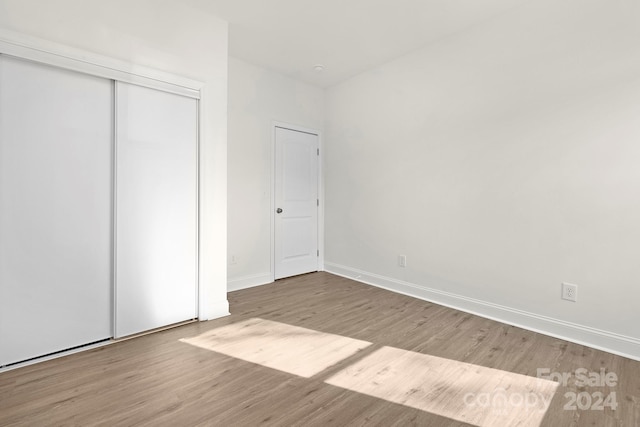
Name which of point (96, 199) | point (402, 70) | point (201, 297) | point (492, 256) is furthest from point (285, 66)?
point (492, 256)

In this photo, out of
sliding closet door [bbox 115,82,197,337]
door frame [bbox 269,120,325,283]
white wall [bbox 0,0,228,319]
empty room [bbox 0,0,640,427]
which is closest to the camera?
empty room [bbox 0,0,640,427]

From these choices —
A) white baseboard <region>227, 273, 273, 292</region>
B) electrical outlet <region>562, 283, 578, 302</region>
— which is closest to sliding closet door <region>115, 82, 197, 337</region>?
white baseboard <region>227, 273, 273, 292</region>

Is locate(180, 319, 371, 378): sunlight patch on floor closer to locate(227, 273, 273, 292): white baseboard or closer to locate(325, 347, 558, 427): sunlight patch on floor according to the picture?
locate(325, 347, 558, 427): sunlight patch on floor

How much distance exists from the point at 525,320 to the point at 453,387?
138cm

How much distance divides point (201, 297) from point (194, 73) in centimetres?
207

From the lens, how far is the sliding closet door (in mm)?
2453

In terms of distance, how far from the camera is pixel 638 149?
2223 mm

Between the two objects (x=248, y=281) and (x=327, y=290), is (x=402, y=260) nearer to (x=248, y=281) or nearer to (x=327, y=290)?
(x=327, y=290)

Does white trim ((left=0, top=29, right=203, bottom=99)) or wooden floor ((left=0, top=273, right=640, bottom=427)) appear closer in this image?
wooden floor ((left=0, top=273, right=640, bottom=427))

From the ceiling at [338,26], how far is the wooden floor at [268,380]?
2909 mm

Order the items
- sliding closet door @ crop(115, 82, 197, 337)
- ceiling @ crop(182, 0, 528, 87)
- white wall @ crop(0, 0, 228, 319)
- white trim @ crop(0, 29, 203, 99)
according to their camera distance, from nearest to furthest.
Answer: white trim @ crop(0, 29, 203, 99) < white wall @ crop(0, 0, 228, 319) < sliding closet door @ crop(115, 82, 197, 337) < ceiling @ crop(182, 0, 528, 87)

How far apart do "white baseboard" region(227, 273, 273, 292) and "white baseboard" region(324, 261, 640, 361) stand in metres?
1.44

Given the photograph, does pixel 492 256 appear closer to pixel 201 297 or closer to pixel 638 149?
pixel 638 149

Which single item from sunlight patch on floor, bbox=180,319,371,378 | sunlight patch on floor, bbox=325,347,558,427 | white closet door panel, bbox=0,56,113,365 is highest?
white closet door panel, bbox=0,56,113,365
